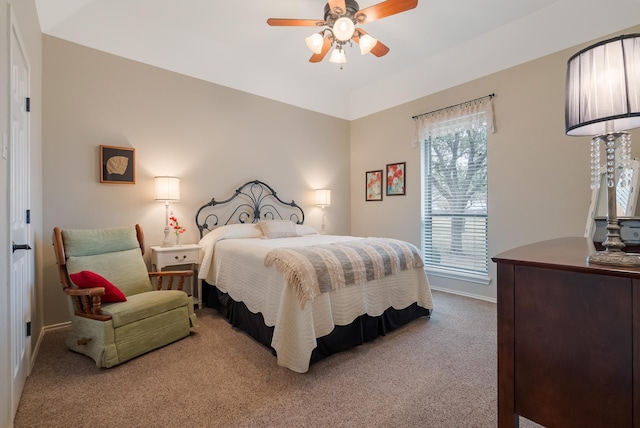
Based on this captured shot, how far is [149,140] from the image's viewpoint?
10.9ft

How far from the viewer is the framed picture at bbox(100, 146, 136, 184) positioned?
9.92 ft

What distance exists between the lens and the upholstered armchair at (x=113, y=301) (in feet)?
6.89

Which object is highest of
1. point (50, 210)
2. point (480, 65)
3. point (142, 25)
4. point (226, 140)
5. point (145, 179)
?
point (142, 25)

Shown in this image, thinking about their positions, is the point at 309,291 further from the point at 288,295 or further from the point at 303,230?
the point at 303,230

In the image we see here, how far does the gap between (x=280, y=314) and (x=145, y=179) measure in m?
2.35

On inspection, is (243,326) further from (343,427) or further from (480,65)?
(480,65)

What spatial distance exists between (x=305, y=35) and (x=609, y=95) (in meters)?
3.39

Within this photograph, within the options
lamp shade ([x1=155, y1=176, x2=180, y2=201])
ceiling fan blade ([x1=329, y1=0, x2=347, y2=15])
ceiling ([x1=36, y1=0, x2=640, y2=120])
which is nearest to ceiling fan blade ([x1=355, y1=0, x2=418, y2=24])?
ceiling fan blade ([x1=329, y1=0, x2=347, y2=15])

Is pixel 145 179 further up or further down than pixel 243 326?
further up

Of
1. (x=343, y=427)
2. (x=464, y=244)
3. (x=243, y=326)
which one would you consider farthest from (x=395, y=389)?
(x=464, y=244)

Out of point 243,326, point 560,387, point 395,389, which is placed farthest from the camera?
point 243,326

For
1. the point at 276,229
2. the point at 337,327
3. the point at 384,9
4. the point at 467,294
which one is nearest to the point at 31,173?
the point at 276,229

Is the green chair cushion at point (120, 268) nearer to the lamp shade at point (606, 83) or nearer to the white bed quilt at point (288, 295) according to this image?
the white bed quilt at point (288, 295)

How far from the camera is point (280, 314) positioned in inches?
81.3
